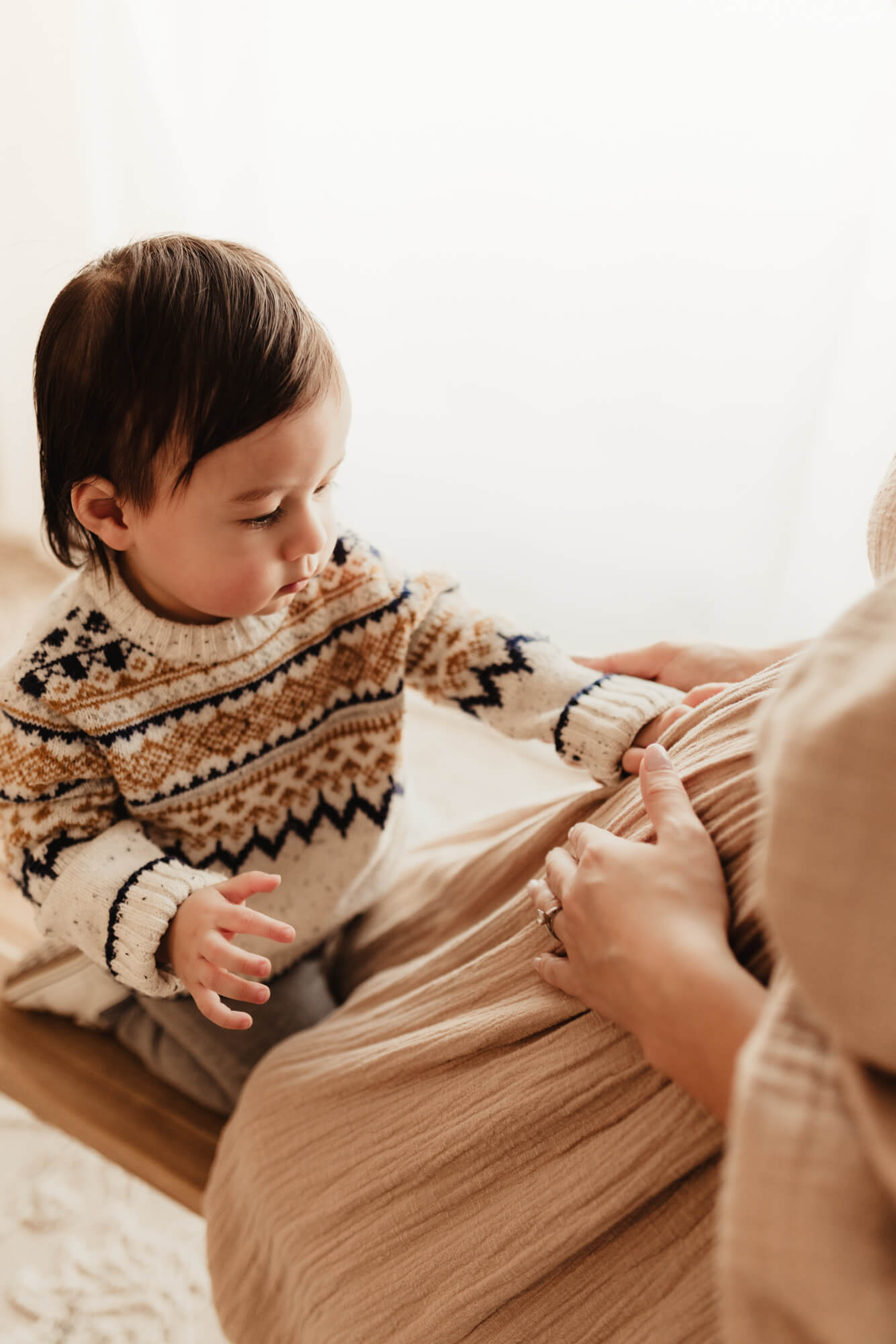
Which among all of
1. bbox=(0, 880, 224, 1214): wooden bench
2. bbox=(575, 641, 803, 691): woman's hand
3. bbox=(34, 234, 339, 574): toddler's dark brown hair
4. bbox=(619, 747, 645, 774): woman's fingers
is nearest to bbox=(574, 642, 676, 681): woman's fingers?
bbox=(575, 641, 803, 691): woman's hand

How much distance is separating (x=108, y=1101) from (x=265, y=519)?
0.66m

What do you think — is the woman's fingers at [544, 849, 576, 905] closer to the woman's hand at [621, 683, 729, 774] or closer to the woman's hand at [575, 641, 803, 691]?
the woman's hand at [621, 683, 729, 774]

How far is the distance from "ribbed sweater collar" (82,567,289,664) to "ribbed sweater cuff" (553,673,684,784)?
→ 0.97 ft

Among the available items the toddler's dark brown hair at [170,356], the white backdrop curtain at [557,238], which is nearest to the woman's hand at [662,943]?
the toddler's dark brown hair at [170,356]

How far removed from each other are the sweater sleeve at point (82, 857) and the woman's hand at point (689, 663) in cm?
Answer: 43

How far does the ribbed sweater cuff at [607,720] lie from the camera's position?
0.81m

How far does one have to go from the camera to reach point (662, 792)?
0.60 m

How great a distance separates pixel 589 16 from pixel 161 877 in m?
0.97

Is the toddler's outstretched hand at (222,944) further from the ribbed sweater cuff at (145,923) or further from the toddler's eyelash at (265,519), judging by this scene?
the toddler's eyelash at (265,519)

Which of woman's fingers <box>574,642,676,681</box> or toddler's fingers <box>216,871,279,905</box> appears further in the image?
woman's fingers <box>574,642,676,681</box>

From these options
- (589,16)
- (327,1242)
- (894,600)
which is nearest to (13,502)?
(589,16)

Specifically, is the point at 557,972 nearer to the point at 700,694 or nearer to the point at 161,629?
the point at 700,694

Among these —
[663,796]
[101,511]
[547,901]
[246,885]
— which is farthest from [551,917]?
[101,511]

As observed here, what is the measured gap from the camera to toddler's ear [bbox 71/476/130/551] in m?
0.73
